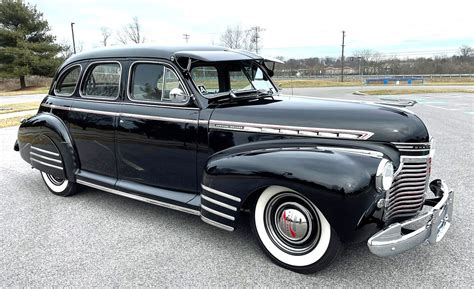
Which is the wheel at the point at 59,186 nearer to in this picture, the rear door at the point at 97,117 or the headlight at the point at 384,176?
the rear door at the point at 97,117

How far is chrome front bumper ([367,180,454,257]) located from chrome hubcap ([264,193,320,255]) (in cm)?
48

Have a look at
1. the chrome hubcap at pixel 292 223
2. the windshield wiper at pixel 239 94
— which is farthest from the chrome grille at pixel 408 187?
the windshield wiper at pixel 239 94

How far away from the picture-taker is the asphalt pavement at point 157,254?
2.84m

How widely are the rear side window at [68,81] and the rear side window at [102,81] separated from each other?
0.76ft

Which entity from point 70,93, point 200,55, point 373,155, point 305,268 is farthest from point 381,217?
point 70,93

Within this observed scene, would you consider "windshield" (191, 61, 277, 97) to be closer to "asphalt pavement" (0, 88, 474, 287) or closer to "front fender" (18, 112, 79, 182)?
"asphalt pavement" (0, 88, 474, 287)

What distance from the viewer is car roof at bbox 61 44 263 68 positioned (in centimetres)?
363

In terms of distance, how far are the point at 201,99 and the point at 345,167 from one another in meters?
1.61

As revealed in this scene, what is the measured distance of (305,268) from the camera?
2904 millimetres

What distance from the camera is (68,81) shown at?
4.79 meters

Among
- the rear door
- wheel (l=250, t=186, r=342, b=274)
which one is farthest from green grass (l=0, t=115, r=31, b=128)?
wheel (l=250, t=186, r=342, b=274)

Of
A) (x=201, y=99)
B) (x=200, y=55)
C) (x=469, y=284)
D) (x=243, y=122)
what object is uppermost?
(x=200, y=55)

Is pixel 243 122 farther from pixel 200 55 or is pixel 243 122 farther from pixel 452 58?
pixel 452 58

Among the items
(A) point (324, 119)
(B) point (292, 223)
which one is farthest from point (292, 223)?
(A) point (324, 119)
